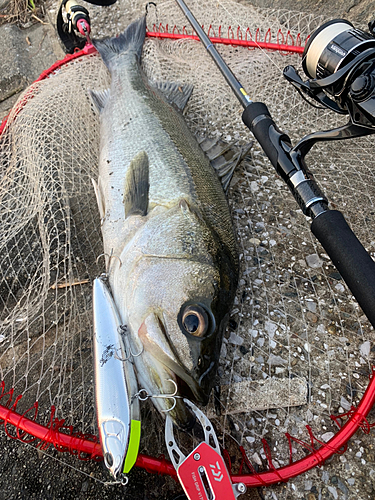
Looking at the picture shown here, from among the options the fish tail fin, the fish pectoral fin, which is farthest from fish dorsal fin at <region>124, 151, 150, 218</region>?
the fish tail fin

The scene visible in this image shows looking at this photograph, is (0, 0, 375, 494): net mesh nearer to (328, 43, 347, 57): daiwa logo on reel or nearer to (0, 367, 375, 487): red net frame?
(0, 367, 375, 487): red net frame

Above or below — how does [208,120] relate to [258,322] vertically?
above

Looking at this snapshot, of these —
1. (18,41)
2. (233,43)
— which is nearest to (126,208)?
(233,43)

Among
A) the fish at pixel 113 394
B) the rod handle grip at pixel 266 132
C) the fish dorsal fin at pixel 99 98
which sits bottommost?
the fish at pixel 113 394

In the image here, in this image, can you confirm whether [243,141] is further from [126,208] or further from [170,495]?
[170,495]

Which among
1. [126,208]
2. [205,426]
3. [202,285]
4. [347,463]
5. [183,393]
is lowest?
[347,463]

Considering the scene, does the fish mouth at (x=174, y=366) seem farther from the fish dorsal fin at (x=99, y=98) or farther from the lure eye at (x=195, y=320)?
the fish dorsal fin at (x=99, y=98)

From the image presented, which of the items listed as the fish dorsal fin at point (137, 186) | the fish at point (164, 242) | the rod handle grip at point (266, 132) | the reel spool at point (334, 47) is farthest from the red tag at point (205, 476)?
the reel spool at point (334, 47)
